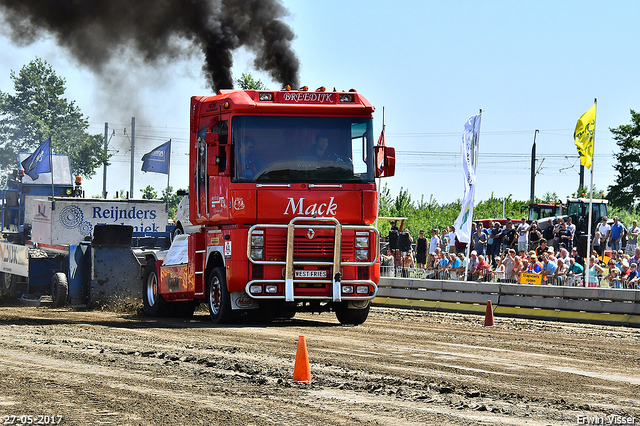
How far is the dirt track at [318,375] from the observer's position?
707cm

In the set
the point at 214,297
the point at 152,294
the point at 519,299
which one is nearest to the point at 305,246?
the point at 214,297

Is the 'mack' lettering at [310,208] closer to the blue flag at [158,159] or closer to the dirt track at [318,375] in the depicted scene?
the dirt track at [318,375]

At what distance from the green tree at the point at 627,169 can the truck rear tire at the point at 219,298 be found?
41668 mm

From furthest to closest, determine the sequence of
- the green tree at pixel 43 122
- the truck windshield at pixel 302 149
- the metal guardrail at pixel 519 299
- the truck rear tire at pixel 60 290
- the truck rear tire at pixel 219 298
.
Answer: the green tree at pixel 43 122 → the truck rear tire at pixel 60 290 → the metal guardrail at pixel 519 299 → the truck rear tire at pixel 219 298 → the truck windshield at pixel 302 149

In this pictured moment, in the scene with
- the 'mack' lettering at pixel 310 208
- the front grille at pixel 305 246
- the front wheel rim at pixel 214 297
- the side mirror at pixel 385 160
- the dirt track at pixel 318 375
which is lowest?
the dirt track at pixel 318 375

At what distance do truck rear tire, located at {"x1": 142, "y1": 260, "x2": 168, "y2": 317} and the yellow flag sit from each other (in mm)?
9530

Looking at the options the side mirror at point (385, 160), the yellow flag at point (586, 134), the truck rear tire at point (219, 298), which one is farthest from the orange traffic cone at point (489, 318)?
the yellow flag at point (586, 134)

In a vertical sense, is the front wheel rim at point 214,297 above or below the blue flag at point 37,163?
below

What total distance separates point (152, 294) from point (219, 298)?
3.18 metres

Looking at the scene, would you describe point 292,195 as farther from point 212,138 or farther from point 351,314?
point 351,314

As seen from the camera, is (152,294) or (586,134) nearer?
(152,294)

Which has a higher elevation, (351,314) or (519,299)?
(519,299)

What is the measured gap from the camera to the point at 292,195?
13945 millimetres

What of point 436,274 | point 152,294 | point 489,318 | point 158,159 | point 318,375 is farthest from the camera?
point 158,159
